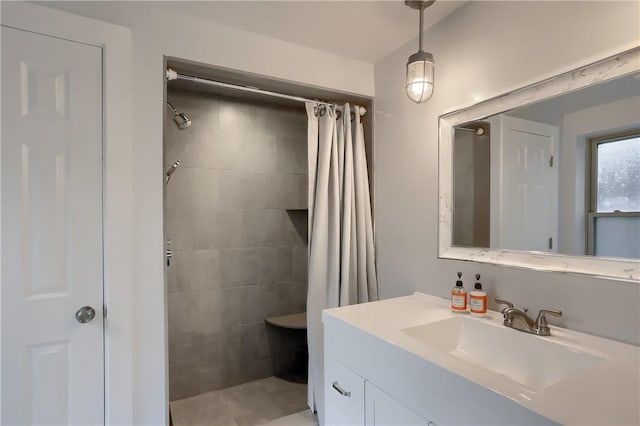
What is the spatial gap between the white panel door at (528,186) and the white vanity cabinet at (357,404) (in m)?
0.79

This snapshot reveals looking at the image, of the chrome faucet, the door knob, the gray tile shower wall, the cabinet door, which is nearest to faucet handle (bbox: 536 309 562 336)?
the chrome faucet

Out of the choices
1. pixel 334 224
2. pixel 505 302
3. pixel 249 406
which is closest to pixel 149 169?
pixel 334 224

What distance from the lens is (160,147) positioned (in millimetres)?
1564

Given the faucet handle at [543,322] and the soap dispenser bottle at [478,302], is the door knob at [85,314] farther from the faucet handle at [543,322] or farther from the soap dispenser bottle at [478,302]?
the faucet handle at [543,322]

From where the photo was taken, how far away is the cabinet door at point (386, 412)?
3.36ft

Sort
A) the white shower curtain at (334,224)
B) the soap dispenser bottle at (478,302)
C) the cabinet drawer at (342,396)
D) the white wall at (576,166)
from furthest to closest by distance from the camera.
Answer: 1. the white shower curtain at (334,224)
2. the soap dispenser bottle at (478,302)
3. the cabinet drawer at (342,396)
4. the white wall at (576,166)

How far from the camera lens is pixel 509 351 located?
3.97ft

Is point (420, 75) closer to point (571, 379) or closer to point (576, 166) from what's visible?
point (576, 166)

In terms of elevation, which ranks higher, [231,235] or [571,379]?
[231,235]

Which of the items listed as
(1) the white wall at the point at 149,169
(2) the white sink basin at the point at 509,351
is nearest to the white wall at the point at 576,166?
(2) the white sink basin at the point at 509,351

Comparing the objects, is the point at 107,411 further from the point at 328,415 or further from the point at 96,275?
the point at 328,415

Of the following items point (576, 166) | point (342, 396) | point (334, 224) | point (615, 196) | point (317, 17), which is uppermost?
point (317, 17)

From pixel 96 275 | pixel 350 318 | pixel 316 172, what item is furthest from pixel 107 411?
pixel 316 172

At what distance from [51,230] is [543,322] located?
1883 mm
